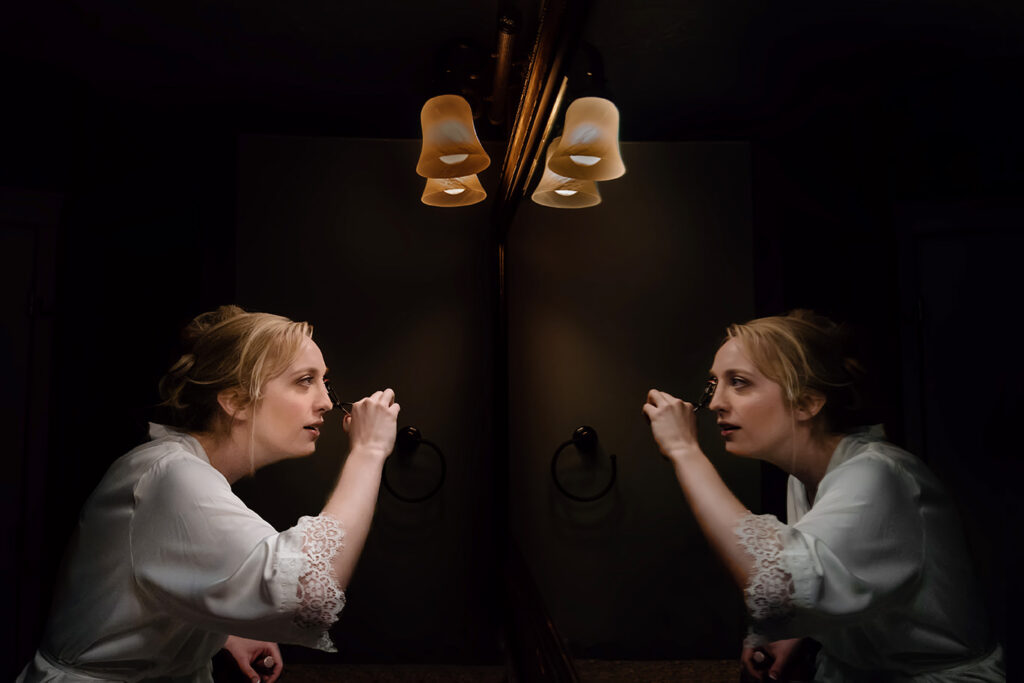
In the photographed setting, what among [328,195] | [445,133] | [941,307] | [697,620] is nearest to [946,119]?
[941,307]

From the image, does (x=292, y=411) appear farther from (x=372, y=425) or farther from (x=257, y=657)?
(x=257, y=657)

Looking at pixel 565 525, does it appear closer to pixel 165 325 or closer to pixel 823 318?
pixel 823 318

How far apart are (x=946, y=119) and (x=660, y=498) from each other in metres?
0.40

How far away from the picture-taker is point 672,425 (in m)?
0.54

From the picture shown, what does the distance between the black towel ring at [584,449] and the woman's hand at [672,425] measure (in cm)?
14

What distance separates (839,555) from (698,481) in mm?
152

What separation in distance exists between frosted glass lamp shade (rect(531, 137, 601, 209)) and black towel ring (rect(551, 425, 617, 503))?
0.96 feet

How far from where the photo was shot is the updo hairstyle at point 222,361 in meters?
1.12

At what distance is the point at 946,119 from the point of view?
0.28m

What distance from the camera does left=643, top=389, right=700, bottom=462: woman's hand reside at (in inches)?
20.7

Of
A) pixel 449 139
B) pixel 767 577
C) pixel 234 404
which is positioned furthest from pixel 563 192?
pixel 234 404

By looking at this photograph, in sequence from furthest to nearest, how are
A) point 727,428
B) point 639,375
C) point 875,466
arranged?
point 639,375, point 727,428, point 875,466

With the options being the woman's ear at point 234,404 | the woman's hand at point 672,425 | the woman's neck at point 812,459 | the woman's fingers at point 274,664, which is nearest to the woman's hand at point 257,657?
the woman's fingers at point 274,664

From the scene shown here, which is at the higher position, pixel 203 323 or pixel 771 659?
pixel 203 323
